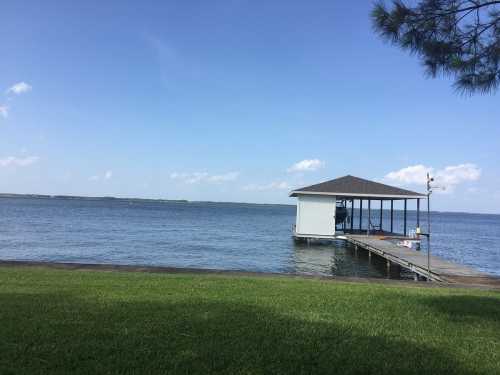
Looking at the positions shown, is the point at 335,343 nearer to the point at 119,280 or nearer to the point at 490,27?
the point at 490,27

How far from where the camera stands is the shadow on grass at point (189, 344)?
4082 millimetres

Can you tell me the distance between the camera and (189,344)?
466 centimetres

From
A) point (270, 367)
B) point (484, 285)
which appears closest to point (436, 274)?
point (484, 285)

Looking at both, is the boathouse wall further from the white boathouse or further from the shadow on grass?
the shadow on grass

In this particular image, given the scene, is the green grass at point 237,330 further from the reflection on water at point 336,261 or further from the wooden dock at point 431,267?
the reflection on water at point 336,261

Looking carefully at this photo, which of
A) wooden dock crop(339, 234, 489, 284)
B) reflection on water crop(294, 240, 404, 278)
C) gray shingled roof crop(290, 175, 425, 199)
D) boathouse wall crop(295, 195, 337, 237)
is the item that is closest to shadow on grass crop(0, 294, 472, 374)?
wooden dock crop(339, 234, 489, 284)

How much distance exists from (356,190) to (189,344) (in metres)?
24.1

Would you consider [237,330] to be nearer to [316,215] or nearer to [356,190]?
[356,190]

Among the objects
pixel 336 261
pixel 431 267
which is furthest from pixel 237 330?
pixel 336 261

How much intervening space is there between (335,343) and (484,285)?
8.16 metres

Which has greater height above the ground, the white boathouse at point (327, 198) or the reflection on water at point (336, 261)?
the white boathouse at point (327, 198)

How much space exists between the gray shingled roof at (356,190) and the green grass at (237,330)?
18805mm

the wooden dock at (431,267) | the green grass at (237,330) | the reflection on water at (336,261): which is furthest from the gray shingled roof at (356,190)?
the green grass at (237,330)

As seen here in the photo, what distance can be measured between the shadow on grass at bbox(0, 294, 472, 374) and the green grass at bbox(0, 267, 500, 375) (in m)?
0.01
